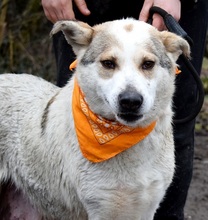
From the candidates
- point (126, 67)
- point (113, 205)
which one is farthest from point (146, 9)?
point (113, 205)

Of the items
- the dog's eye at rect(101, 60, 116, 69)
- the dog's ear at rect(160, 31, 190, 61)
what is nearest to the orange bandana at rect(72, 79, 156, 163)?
the dog's eye at rect(101, 60, 116, 69)

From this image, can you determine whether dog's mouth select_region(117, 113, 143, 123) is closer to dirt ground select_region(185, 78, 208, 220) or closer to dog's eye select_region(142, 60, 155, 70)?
dog's eye select_region(142, 60, 155, 70)

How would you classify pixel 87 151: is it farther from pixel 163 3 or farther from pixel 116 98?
pixel 163 3

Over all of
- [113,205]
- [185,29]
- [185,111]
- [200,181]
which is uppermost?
[185,29]

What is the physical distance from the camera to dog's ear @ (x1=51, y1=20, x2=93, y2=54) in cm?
381

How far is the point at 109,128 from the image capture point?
3.92 m

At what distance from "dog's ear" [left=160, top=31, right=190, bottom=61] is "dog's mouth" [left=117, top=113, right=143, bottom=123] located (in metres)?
0.47

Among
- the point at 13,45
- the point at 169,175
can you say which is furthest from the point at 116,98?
the point at 13,45

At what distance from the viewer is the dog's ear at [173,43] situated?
12.5ft

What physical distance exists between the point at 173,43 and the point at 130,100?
0.53 meters

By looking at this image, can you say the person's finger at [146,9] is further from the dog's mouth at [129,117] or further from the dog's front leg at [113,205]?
the dog's front leg at [113,205]

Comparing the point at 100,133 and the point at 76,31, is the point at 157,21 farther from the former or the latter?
the point at 100,133

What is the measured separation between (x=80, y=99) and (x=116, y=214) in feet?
2.29

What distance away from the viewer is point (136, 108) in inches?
140
